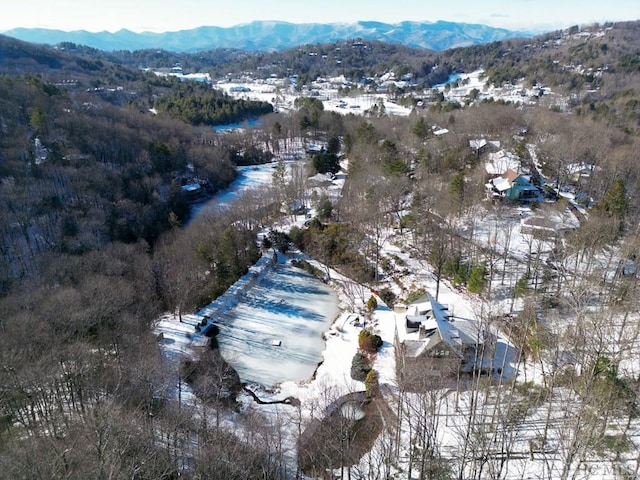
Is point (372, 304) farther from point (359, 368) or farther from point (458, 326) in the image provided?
point (359, 368)

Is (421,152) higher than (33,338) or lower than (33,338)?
higher

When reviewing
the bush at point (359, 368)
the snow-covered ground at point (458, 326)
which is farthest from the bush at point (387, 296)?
the bush at point (359, 368)

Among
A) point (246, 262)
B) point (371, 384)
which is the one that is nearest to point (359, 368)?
point (371, 384)

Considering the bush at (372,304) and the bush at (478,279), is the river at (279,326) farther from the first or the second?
the bush at (478,279)

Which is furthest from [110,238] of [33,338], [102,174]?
[33,338]

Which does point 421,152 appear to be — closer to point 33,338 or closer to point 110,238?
point 110,238
